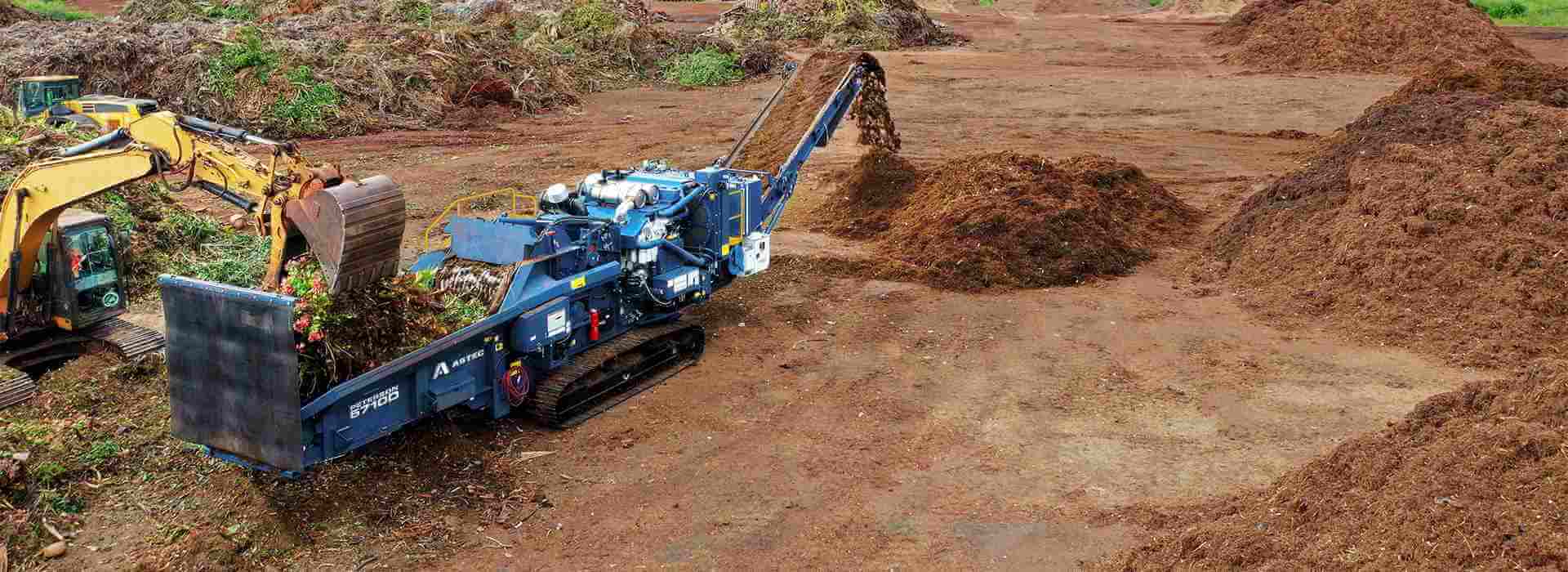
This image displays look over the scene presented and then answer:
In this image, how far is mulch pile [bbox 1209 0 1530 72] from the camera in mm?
32719

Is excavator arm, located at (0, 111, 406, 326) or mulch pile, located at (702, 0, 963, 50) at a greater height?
excavator arm, located at (0, 111, 406, 326)

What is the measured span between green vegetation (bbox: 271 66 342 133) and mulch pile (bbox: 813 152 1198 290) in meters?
12.0

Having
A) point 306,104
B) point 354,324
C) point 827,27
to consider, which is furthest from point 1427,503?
point 827,27

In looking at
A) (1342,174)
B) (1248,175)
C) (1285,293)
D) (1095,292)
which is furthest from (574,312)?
(1248,175)

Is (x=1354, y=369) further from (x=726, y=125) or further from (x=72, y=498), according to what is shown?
(x=726, y=125)

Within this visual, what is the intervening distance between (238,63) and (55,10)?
23429mm

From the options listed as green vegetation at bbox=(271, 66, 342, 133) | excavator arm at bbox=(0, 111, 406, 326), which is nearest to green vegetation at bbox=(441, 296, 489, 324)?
excavator arm at bbox=(0, 111, 406, 326)

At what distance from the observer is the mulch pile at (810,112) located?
17.6 m

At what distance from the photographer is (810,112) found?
1973 centimetres

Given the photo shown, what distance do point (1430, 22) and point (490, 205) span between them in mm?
26363

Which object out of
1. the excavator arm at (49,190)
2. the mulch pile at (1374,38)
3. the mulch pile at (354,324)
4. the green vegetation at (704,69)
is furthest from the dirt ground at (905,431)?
the mulch pile at (1374,38)

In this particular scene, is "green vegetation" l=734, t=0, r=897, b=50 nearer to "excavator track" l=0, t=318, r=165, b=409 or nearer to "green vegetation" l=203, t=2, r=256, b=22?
"green vegetation" l=203, t=2, r=256, b=22

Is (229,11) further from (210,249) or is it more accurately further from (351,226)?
(351,226)

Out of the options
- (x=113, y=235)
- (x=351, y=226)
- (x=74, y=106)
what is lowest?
(x=113, y=235)
